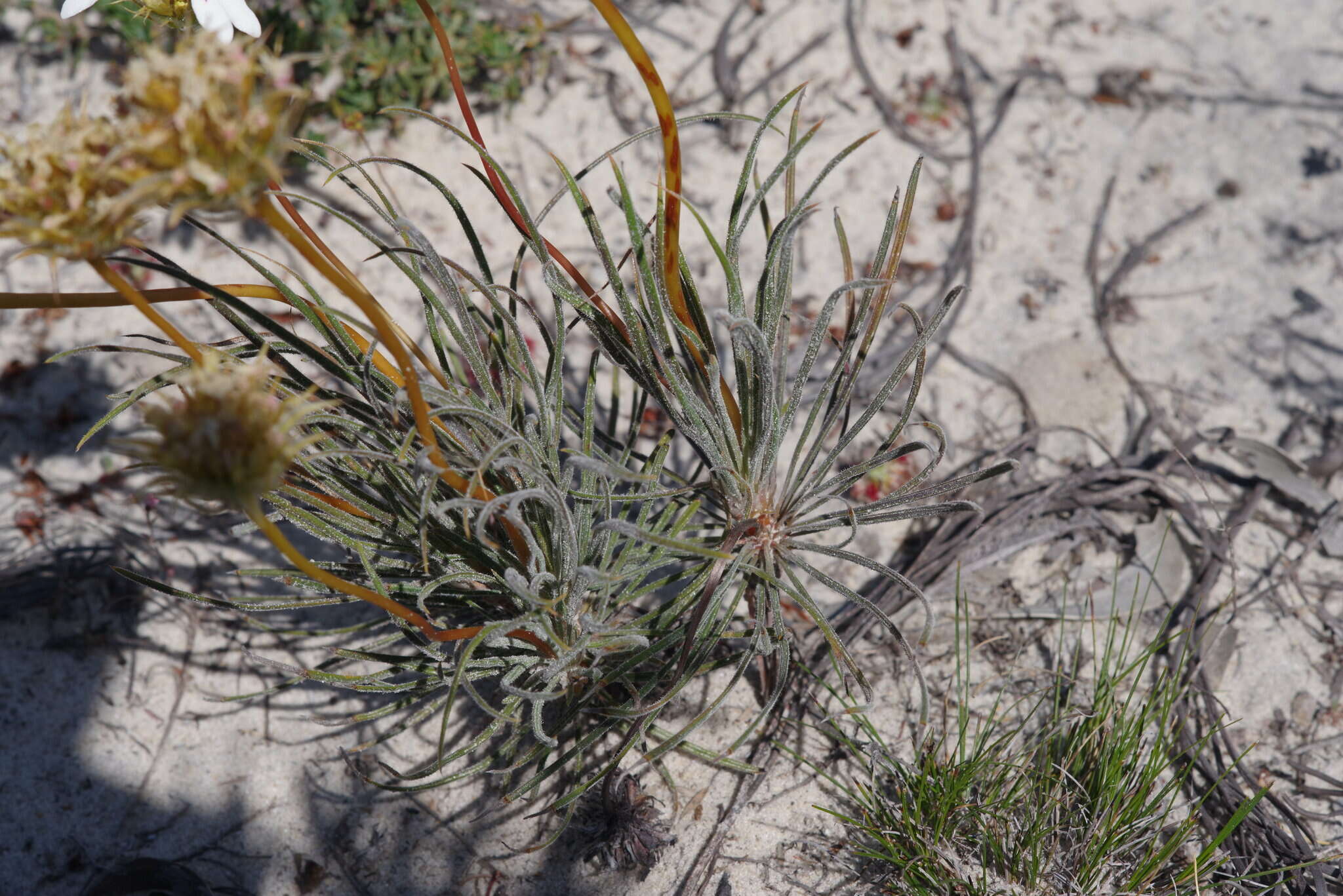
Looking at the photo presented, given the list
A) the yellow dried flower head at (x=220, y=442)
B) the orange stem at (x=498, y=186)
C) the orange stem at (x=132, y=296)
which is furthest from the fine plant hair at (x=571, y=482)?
the yellow dried flower head at (x=220, y=442)

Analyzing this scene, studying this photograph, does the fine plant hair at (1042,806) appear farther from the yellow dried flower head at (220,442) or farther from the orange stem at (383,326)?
the yellow dried flower head at (220,442)

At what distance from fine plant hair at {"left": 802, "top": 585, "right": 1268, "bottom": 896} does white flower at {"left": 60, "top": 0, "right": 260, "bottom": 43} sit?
1330 mm

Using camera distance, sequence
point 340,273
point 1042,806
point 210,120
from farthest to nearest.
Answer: point 1042,806 < point 340,273 < point 210,120

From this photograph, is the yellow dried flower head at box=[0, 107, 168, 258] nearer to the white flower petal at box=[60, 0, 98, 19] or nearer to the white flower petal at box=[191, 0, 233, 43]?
the white flower petal at box=[191, 0, 233, 43]

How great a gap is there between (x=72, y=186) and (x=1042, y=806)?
167cm

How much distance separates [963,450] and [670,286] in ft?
3.51

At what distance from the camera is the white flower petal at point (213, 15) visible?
109cm

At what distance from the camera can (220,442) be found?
845mm

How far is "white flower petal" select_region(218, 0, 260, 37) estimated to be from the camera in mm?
1118

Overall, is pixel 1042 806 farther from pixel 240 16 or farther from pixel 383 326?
pixel 240 16

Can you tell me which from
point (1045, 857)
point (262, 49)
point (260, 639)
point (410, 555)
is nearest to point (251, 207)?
point (262, 49)

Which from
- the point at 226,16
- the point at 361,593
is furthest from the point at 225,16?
the point at 361,593

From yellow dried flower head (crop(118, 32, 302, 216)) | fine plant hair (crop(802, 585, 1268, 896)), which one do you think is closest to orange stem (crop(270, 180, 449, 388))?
yellow dried flower head (crop(118, 32, 302, 216))

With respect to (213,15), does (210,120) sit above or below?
below
